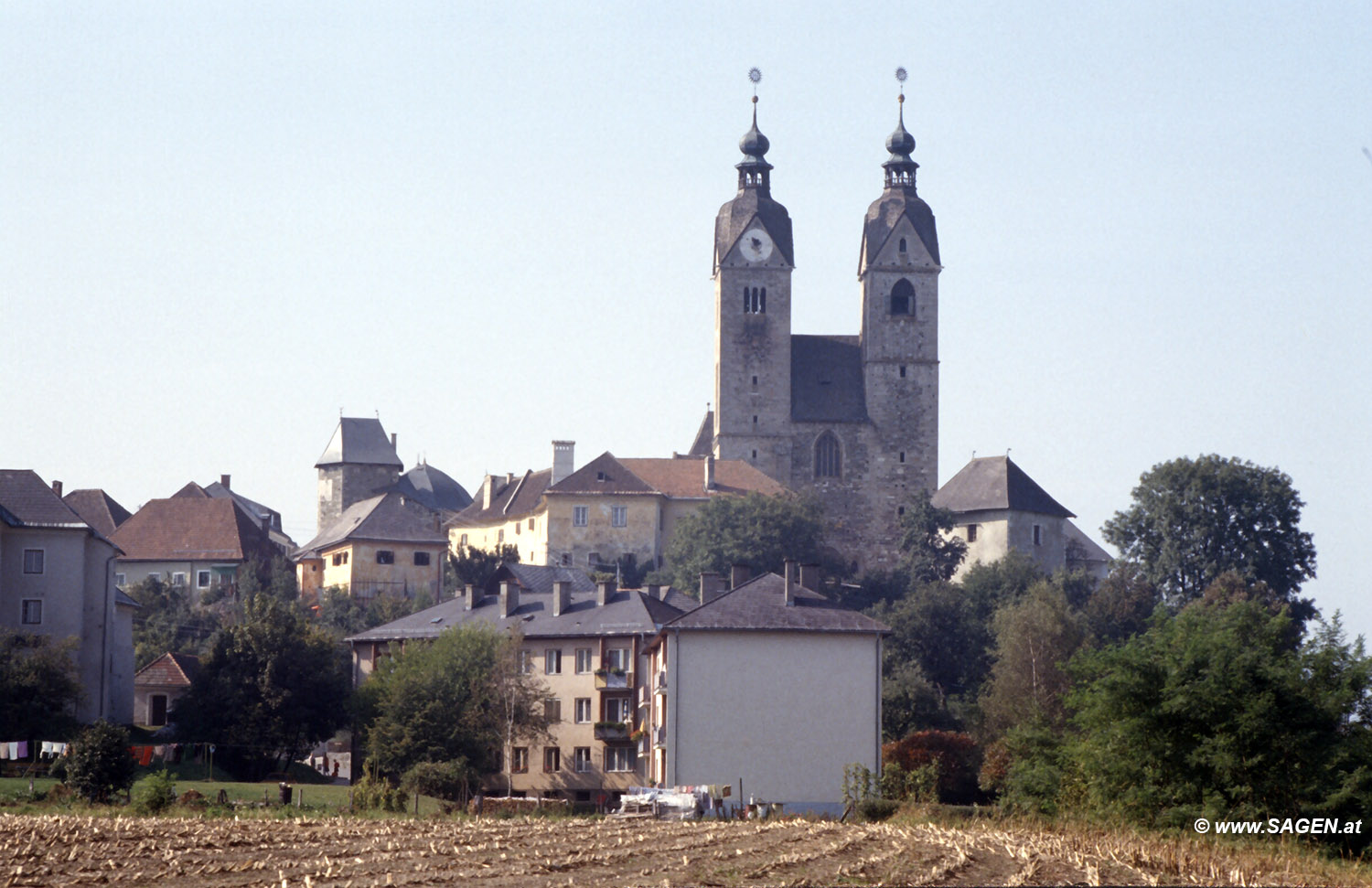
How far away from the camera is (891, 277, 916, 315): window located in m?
104

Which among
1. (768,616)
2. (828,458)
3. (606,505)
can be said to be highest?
(828,458)

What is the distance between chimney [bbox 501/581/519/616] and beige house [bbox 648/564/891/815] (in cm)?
1551

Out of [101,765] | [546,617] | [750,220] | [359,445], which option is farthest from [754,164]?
[101,765]

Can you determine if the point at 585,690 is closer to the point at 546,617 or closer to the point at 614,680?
the point at 614,680

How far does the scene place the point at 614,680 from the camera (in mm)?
60656

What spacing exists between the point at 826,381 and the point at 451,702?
50.6m

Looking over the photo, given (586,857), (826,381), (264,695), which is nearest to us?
(586,857)

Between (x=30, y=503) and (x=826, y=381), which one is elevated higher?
(x=826, y=381)

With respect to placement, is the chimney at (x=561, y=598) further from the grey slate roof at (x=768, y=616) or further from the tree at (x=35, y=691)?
the tree at (x=35, y=691)

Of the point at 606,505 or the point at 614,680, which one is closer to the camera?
the point at 614,680

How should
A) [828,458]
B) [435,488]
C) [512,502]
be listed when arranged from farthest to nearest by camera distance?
[435,488]
[828,458]
[512,502]

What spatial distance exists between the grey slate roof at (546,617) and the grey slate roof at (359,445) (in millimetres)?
39334

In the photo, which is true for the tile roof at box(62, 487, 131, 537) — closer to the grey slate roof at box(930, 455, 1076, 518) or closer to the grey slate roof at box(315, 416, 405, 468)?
the grey slate roof at box(315, 416, 405, 468)

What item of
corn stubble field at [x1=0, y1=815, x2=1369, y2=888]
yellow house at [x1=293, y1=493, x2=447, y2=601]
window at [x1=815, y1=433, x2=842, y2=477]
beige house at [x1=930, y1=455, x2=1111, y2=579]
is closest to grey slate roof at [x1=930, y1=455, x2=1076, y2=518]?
beige house at [x1=930, y1=455, x2=1111, y2=579]
